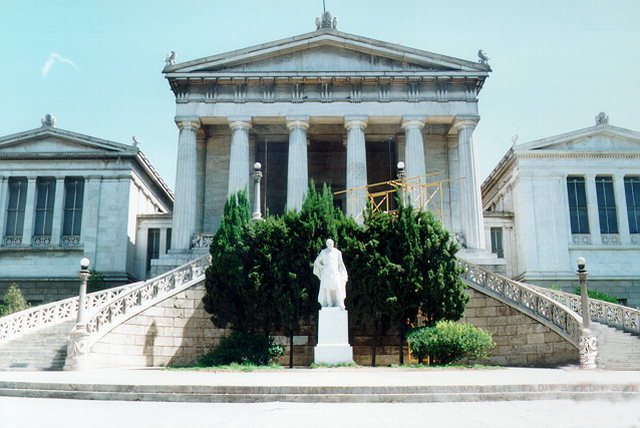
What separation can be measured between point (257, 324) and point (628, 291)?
2504cm

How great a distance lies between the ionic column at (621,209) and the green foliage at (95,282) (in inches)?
1233

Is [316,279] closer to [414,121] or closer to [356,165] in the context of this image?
[356,165]

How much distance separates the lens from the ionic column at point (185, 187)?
37.5 meters

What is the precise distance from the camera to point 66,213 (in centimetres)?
4269

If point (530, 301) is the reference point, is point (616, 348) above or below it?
below

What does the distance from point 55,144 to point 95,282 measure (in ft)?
32.6

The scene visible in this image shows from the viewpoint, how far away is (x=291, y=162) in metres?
38.8

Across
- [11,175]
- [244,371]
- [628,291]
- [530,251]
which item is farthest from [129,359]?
[628,291]

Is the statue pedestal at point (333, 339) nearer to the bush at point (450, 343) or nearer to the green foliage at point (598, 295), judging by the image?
the bush at point (450, 343)

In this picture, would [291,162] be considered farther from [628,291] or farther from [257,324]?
[628,291]

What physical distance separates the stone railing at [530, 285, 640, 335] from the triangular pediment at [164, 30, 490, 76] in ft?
53.0

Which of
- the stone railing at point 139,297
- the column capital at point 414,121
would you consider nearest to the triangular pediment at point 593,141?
the column capital at point 414,121

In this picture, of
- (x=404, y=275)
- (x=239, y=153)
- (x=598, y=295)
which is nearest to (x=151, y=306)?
(x=404, y=275)

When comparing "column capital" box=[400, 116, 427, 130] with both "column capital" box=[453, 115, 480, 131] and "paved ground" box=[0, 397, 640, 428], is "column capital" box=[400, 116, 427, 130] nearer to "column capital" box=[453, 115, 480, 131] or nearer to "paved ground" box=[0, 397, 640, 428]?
"column capital" box=[453, 115, 480, 131]
